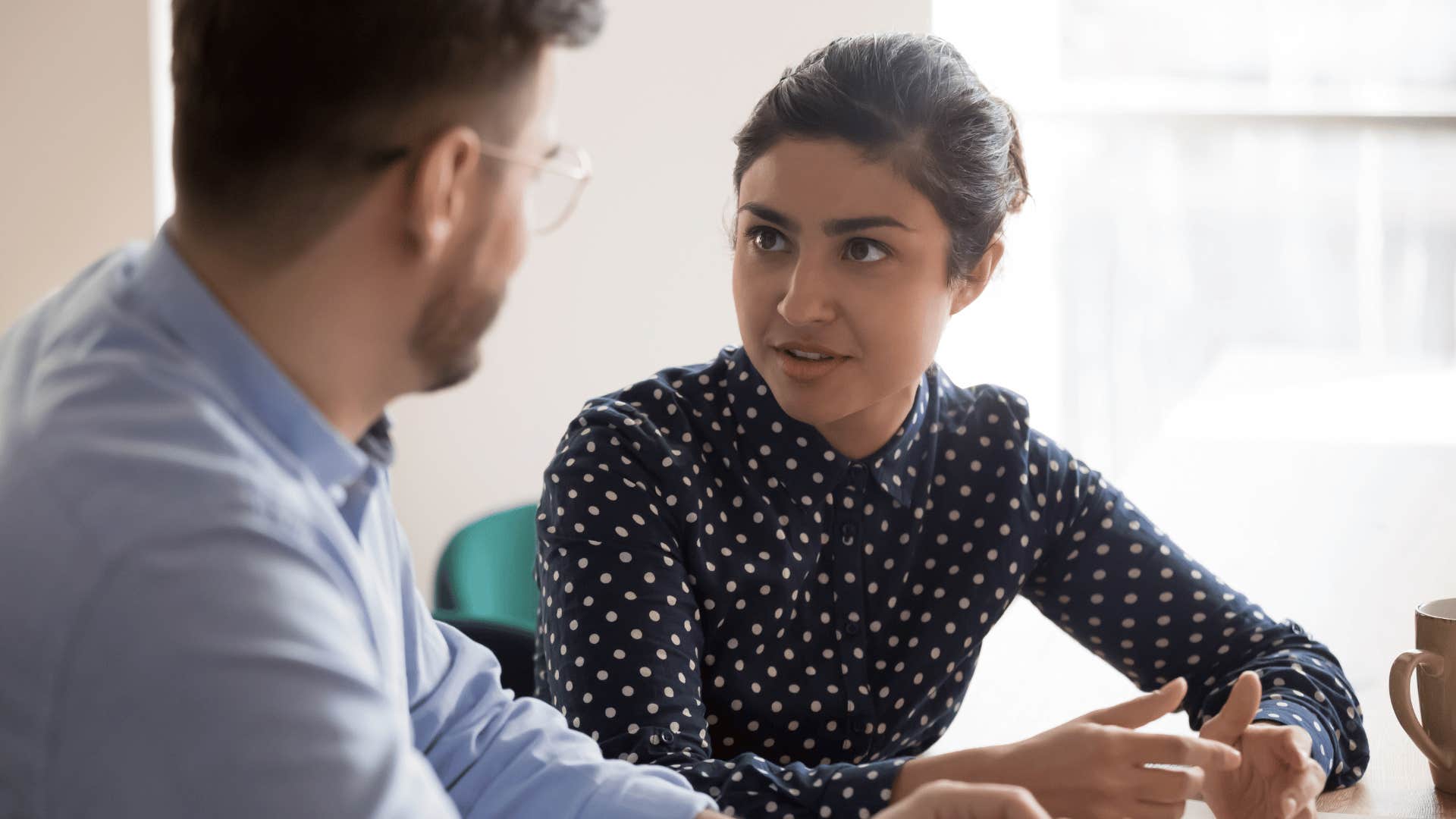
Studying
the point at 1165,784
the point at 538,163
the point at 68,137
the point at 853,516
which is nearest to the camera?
the point at 538,163

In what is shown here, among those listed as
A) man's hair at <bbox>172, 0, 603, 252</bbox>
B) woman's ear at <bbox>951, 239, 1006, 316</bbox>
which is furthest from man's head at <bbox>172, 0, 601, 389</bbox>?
woman's ear at <bbox>951, 239, 1006, 316</bbox>

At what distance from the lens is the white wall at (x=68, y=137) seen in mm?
2803

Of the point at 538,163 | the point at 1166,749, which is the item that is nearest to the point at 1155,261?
the point at 1166,749

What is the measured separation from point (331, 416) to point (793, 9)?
2348 millimetres

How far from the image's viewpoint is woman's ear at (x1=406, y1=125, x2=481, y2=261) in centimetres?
82

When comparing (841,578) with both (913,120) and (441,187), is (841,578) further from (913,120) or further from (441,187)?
(441,187)

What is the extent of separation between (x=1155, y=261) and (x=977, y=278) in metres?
1.66

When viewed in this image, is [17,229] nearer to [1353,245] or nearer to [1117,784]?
[1117,784]

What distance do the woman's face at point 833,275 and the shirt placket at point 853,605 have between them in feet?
0.30

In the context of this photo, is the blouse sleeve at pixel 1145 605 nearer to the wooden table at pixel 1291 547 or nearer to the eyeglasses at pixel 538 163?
the eyeglasses at pixel 538 163

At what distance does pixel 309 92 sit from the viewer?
0.79 metres

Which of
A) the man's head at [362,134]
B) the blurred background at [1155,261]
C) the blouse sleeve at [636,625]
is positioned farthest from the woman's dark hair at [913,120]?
the blurred background at [1155,261]

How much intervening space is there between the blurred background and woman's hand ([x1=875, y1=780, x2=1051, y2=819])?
82.0 inches

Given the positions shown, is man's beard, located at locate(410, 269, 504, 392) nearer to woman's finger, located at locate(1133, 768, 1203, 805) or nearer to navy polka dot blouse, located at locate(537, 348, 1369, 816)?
navy polka dot blouse, located at locate(537, 348, 1369, 816)
